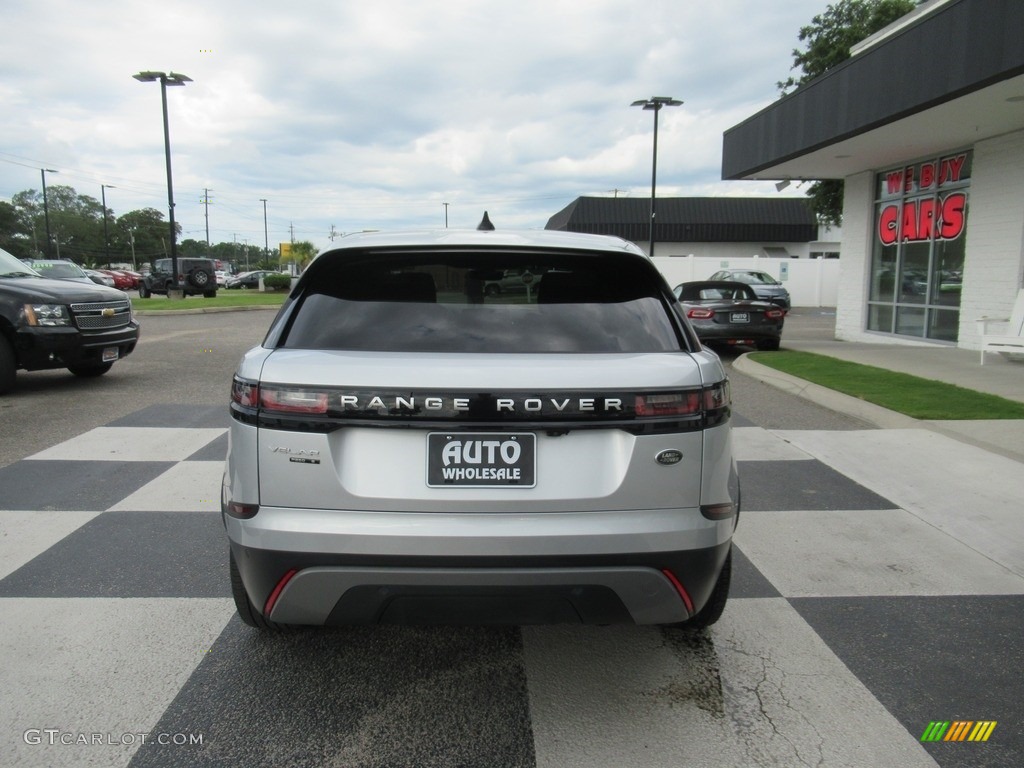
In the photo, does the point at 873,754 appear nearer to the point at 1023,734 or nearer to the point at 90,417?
the point at 1023,734

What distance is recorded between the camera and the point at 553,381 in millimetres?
2438

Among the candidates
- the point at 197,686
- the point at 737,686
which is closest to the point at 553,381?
the point at 737,686

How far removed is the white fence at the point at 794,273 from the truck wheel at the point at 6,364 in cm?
2918

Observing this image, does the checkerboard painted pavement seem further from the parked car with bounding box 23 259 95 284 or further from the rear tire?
the parked car with bounding box 23 259 95 284

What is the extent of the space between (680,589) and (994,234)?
1290 centimetres

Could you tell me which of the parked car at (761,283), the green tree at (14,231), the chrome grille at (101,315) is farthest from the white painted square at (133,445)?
the green tree at (14,231)

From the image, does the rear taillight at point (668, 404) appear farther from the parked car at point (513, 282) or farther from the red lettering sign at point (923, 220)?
the red lettering sign at point (923, 220)

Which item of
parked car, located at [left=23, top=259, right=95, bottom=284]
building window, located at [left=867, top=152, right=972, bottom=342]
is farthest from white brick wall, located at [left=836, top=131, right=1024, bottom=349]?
parked car, located at [left=23, top=259, right=95, bottom=284]

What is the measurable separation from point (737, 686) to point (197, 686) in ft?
6.72

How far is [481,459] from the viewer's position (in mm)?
2434

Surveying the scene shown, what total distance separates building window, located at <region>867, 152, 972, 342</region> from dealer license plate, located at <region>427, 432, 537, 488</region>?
45.2 ft

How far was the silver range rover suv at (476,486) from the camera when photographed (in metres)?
2.41

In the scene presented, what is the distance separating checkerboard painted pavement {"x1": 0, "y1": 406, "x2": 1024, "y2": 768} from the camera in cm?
256

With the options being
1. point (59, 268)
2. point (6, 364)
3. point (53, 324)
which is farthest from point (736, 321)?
point (59, 268)
